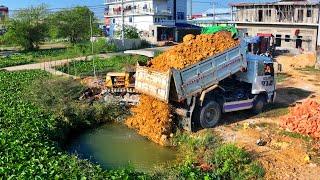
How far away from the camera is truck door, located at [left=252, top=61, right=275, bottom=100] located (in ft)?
57.4

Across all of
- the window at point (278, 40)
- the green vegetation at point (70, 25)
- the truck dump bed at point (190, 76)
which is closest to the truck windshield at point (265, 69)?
the truck dump bed at point (190, 76)

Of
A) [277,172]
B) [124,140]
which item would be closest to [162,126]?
[124,140]

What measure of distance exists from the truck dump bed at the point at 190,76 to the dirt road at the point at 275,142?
6.59 ft

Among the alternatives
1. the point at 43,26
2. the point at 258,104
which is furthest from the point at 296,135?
the point at 43,26

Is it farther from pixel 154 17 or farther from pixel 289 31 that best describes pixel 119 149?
pixel 154 17

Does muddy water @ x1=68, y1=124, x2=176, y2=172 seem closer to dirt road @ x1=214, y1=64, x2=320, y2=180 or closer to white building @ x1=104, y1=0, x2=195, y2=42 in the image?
dirt road @ x1=214, y1=64, x2=320, y2=180

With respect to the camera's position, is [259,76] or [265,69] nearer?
[259,76]

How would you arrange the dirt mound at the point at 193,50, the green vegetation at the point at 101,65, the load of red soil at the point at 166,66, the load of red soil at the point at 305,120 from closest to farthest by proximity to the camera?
1. the load of red soil at the point at 305,120
2. the load of red soil at the point at 166,66
3. the dirt mound at the point at 193,50
4. the green vegetation at the point at 101,65

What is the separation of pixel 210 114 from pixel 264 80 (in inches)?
130

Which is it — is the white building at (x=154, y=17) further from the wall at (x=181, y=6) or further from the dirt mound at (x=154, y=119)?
the dirt mound at (x=154, y=119)

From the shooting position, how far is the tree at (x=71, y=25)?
5431 cm

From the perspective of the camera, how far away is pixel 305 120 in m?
15.1

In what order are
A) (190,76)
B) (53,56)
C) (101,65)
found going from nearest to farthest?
(190,76)
(101,65)
(53,56)

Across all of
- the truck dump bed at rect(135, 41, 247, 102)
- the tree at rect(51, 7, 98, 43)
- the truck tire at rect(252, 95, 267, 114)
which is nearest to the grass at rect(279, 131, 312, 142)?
the truck tire at rect(252, 95, 267, 114)
